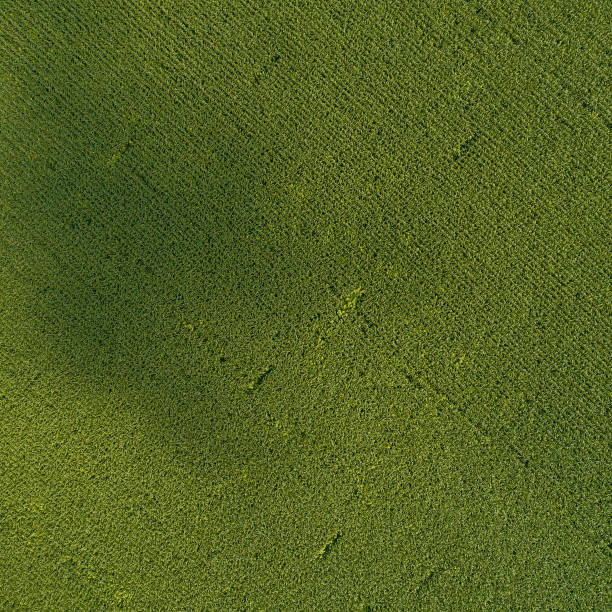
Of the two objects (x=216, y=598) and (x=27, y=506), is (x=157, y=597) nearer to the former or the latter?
(x=216, y=598)

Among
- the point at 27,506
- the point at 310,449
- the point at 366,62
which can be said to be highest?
the point at 366,62

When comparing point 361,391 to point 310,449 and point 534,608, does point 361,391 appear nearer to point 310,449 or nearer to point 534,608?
point 310,449

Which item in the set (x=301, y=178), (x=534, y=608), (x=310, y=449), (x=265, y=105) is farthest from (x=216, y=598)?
(x=265, y=105)

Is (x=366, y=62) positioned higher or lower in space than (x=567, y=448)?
higher

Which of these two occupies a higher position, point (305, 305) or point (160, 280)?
point (305, 305)

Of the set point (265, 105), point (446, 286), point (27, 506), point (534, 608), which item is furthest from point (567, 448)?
point (27, 506)

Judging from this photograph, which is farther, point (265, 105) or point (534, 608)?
point (265, 105)
